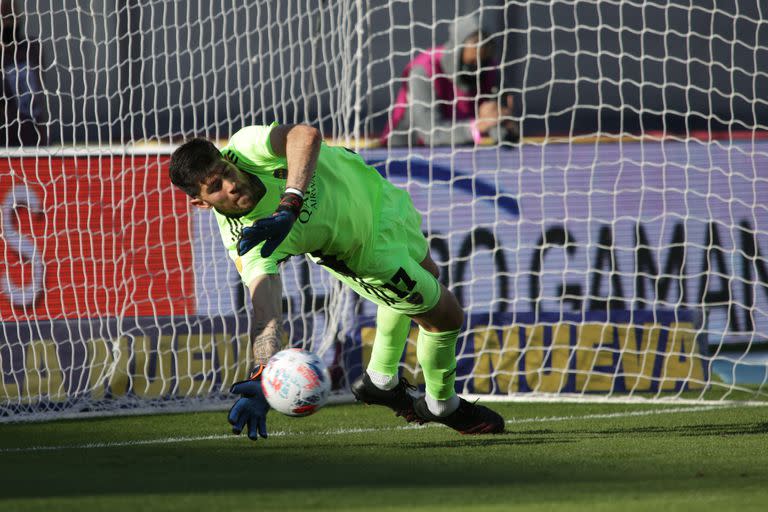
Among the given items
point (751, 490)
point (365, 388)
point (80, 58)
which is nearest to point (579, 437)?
point (365, 388)

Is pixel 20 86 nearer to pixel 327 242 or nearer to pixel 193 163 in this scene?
pixel 327 242

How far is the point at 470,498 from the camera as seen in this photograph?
11.6 feet

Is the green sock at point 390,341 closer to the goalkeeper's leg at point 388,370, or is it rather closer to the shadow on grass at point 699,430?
the goalkeeper's leg at point 388,370

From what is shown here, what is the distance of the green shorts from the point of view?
5.04 m

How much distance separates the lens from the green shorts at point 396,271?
504 centimetres

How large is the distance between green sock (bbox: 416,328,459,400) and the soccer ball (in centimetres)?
102

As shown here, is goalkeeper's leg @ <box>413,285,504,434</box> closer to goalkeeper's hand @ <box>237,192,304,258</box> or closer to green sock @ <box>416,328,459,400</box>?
green sock @ <box>416,328,459,400</box>

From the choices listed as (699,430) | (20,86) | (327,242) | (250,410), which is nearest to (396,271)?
(327,242)

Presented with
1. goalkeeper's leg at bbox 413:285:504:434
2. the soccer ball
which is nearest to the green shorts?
goalkeeper's leg at bbox 413:285:504:434

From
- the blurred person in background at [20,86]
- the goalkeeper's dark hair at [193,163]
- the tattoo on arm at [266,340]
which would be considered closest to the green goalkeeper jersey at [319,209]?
the tattoo on arm at [266,340]

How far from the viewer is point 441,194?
7914mm

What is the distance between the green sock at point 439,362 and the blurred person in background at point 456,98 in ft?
9.27

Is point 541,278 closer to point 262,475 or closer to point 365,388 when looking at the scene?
point 365,388

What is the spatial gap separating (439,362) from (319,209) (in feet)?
3.16
